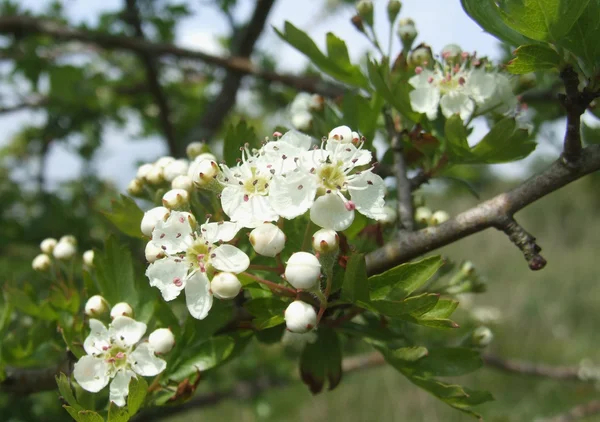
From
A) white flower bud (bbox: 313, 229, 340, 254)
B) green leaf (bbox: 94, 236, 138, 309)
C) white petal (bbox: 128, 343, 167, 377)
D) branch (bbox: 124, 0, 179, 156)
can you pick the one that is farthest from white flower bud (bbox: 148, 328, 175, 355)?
branch (bbox: 124, 0, 179, 156)

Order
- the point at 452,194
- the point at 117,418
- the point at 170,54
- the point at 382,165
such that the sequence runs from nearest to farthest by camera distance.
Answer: the point at 117,418, the point at 382,165, the point at 170,54, the point at 452,194

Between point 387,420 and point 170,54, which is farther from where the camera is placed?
point 387,420

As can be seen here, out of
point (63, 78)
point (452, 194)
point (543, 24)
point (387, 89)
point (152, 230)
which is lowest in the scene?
point (452, 194)

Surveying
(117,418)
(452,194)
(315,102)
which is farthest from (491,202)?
(452,194)

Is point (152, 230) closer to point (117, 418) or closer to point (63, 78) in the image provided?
point (117, 418)

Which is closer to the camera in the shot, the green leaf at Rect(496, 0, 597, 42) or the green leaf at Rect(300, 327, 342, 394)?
the green leaf at Rect(496, 0, 597, 42)

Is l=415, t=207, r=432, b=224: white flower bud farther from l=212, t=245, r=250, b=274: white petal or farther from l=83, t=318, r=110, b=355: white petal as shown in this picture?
l=83, t=318, r=110, b=355: white petal

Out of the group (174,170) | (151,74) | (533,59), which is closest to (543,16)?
(533,59)
